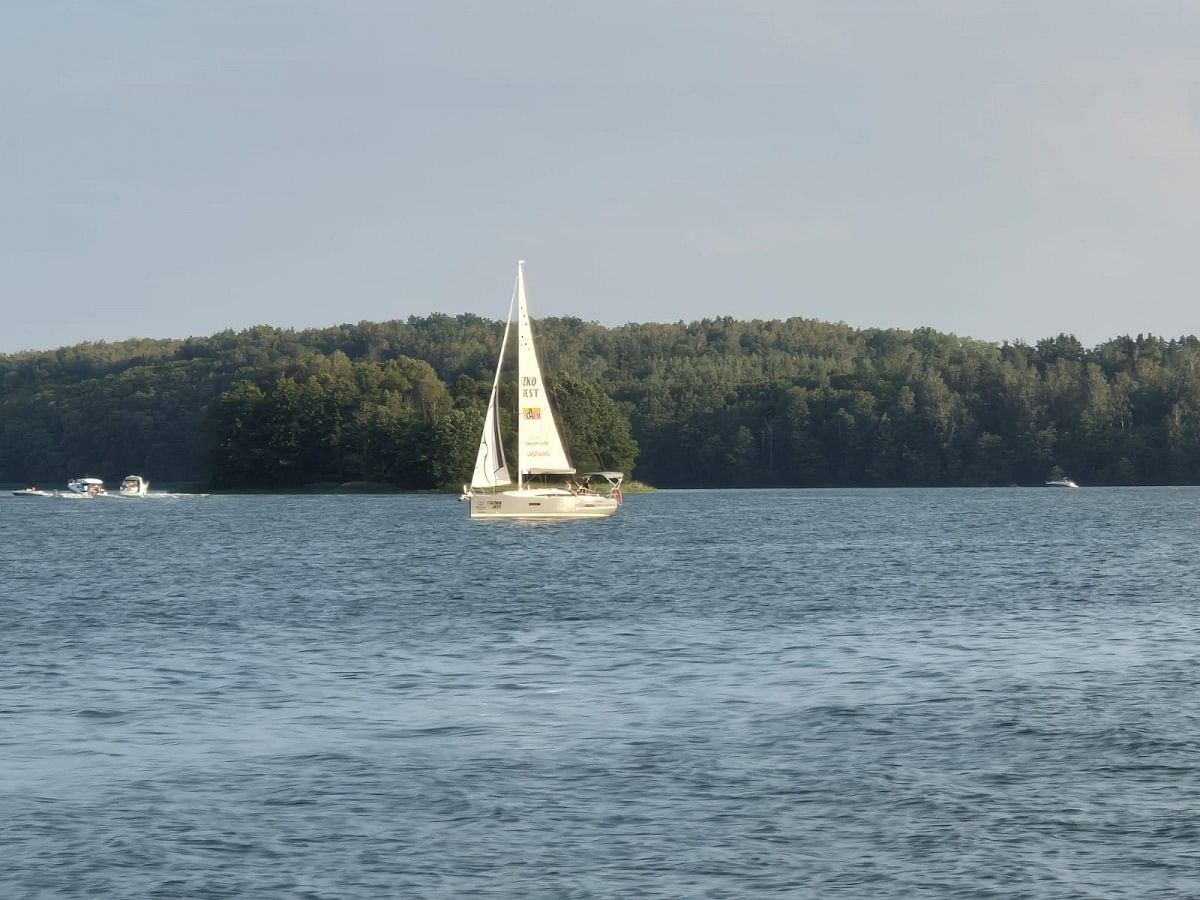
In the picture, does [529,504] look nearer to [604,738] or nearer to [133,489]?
[604,738]

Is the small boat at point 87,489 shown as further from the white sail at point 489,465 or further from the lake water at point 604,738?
the lake water at point 604,738

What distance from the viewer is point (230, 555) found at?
7694cm

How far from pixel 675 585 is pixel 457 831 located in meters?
37.1

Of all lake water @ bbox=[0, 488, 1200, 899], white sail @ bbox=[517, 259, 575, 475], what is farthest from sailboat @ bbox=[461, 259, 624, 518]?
lake water @ bbox=[0, 488, 1200, 899]

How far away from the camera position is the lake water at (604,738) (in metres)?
17.5

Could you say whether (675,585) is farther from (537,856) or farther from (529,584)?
(537,856)

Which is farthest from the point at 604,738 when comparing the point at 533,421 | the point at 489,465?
the point at 489,465

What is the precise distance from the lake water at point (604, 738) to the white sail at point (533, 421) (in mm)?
42948

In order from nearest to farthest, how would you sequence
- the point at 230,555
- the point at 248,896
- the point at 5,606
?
1. the point at 248,896
2. the point at 5,606
3. the point at 230,555

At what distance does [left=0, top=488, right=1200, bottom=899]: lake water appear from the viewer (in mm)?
17484

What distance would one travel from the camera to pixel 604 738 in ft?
80.9

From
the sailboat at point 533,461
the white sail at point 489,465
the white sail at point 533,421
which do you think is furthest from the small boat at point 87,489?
the white sail at point 533,421

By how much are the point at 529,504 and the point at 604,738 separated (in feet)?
257

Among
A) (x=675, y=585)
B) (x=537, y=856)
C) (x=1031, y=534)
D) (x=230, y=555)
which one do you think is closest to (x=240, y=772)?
(x=537, y=856)
